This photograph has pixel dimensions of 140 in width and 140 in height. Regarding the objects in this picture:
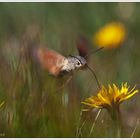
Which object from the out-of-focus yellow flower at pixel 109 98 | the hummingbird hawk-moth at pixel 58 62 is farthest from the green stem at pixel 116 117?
the hummingbird hawk-moth at pixel 58 62

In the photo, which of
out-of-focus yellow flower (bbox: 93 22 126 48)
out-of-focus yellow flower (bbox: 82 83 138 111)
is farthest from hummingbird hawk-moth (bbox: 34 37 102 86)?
out-of-focus yellow flower (bbox: 93 22 126 48)

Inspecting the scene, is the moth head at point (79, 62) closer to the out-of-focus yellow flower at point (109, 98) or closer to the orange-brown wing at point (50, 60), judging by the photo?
the orange-brown wing at point (50, 60)

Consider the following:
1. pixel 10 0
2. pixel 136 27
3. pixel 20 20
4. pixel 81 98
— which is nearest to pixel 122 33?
pixel 136 27

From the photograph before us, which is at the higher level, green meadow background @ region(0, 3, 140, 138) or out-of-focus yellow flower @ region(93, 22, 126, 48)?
out-of-focus yellow flower @ region(93, 22, 126, 48)

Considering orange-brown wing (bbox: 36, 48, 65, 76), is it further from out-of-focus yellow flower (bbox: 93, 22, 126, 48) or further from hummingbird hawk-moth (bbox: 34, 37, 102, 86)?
out-of-focus yellow flower (bbox: 93, 22, 126, 48)

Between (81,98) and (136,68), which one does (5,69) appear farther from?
(136,68)
